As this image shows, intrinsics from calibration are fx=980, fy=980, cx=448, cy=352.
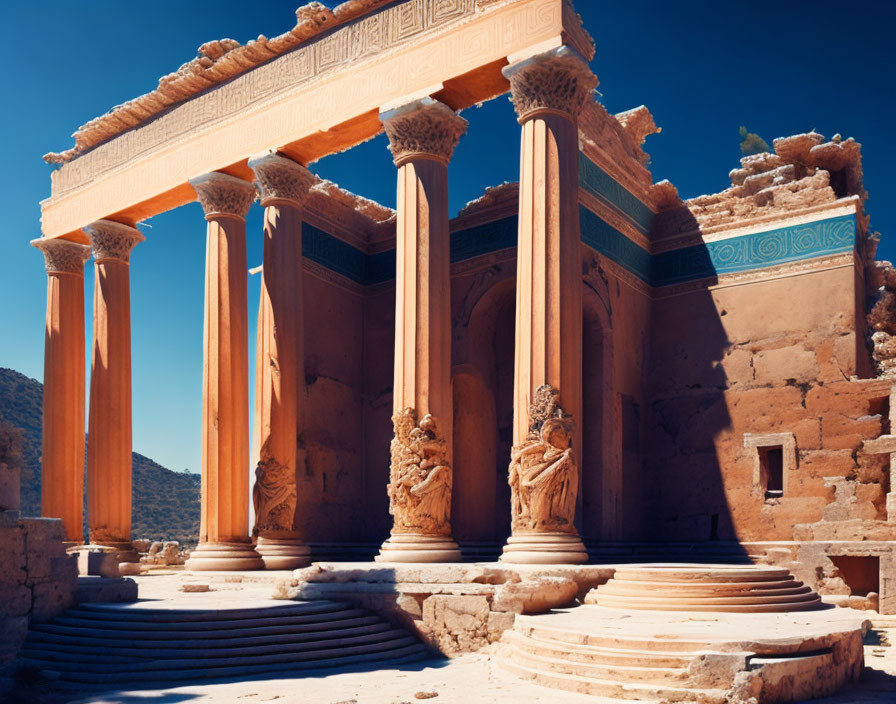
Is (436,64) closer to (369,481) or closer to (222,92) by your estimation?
(222,92)

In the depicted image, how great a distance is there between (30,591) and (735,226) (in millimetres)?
13360

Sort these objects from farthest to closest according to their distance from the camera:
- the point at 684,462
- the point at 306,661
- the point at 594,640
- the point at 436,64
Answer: the point at 684,462 → the point at 436,64 → the point at 306,661 → the point at 594,640

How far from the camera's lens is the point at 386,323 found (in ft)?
67.0

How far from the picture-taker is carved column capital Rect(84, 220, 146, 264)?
19.7 meters

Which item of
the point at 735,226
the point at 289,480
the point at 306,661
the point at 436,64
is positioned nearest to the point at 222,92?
the point at 436,64

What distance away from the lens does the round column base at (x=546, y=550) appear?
12.1 meters

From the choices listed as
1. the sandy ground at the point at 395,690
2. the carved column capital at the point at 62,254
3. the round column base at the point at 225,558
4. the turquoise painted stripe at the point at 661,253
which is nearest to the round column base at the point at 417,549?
the sandy ground at the point at 395,690

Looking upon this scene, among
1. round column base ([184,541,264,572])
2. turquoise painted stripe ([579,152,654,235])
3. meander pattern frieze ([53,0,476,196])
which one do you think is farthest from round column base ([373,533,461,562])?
meander pattern frieze ([53,0,476,196])

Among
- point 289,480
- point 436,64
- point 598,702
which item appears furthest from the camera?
point 289,480

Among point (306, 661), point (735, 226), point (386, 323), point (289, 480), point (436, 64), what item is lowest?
point (306, 661)

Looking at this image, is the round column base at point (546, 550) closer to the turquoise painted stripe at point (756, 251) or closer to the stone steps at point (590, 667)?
the stone steps at point (590, 667)

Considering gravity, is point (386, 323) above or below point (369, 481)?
above

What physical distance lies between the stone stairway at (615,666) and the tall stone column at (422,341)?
13.6ft

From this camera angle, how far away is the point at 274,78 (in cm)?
1706
